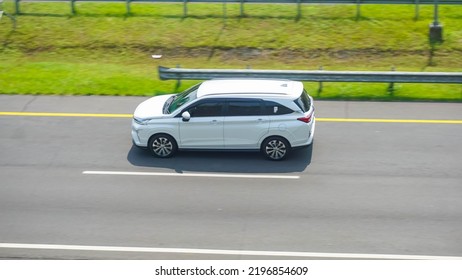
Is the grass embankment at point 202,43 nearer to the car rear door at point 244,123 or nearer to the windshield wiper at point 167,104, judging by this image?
the windshield wiper at point 167,104

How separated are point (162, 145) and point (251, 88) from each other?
7.36 ft

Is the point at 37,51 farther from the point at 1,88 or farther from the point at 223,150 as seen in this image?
the point at 223,150

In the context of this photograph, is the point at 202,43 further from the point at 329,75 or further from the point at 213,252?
the point at 213,252

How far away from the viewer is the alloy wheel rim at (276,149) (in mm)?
16734

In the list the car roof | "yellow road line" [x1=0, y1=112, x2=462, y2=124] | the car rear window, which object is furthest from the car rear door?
A: "yellow road line" [x1=0, y1=112, x2=462, y2=124]

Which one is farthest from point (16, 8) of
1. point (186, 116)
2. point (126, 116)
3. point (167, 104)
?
point (186, 116)

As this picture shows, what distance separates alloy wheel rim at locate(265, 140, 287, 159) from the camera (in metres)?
16.7

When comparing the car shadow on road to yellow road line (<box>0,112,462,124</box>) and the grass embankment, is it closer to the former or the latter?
yellow road line (<box>0,112,462,124</box>)

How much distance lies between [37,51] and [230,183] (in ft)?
37.8

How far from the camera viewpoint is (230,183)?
1573cm

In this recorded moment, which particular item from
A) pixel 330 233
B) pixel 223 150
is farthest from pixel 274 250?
pixel 223 150

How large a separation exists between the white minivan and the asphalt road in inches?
13.4

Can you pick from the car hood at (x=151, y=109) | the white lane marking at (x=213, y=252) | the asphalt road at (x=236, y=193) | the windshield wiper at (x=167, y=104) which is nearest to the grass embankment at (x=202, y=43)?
the asphalt road at (x=236, y=193)

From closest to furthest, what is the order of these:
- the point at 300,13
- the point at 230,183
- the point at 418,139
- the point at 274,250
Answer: the point at 274,250 < the point at 230,183 < the point at 418,139 < the point at 300,13
